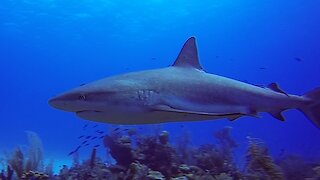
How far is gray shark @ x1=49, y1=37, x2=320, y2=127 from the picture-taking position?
179 inches

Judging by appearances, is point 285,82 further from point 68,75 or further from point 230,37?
point 68,75

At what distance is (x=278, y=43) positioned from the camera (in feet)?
240

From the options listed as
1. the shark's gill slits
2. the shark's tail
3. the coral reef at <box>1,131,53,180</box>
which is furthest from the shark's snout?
the shark's tail

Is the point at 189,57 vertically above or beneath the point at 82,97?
above

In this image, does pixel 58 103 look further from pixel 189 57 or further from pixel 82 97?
pixel 189 57

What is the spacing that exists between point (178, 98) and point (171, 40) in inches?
3340

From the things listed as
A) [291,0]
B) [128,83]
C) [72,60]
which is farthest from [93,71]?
[128,83]

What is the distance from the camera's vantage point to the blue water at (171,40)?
5450 cm

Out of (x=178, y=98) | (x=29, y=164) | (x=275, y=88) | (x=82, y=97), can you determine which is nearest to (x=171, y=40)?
(x=29, y=164)

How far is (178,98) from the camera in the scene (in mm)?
5160

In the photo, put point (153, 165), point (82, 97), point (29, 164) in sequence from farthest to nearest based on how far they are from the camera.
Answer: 1. point (29, 164)
2. point (153, 165)
3. point (82, 97)

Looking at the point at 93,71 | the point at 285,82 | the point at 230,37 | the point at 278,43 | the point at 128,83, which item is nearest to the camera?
the point at 128,83

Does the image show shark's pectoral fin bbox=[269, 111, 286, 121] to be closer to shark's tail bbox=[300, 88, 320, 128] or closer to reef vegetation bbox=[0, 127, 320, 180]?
shark's tail bbox=[300, 88, 320, 128]

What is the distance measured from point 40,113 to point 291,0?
136414 mm
